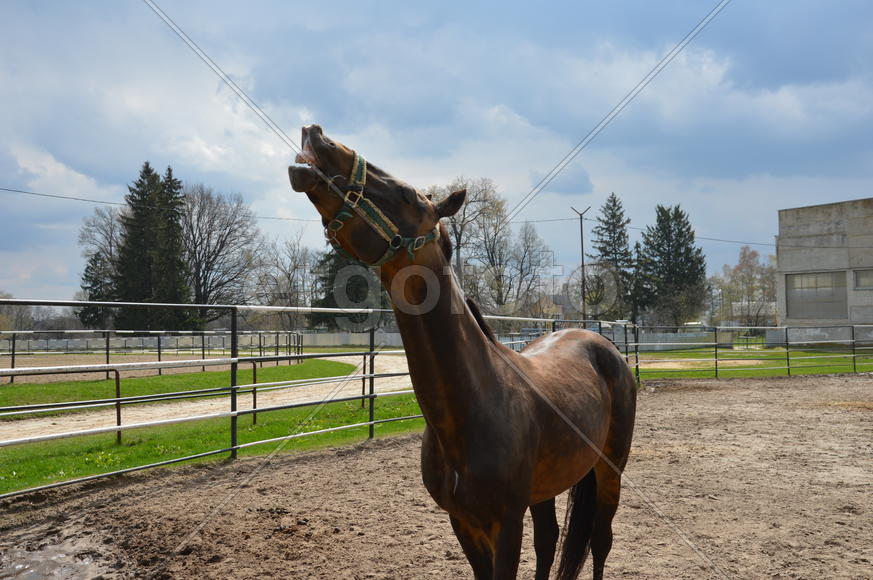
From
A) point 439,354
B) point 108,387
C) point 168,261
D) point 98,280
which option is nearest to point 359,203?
point 439,354

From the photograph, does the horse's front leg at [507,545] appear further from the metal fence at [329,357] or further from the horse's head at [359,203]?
the metal fence at [329,357]

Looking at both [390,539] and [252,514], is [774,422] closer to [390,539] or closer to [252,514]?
[390,539]

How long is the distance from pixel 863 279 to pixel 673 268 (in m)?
21.2

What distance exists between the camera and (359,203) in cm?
148

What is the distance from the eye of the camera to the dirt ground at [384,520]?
10.7 feet

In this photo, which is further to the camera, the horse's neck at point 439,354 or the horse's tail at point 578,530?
the horse's tail at point 578,530

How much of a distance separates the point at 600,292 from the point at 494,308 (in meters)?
16.1

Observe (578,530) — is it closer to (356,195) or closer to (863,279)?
(356,195)

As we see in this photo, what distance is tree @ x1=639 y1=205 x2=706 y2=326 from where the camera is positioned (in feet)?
167

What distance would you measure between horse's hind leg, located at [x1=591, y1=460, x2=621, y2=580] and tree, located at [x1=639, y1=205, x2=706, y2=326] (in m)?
52.2

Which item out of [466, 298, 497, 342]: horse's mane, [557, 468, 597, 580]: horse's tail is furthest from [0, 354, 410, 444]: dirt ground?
[466, 298, 497, 342]: horse's mane

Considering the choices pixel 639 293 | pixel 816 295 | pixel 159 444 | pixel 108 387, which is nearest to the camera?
pixel 159 444

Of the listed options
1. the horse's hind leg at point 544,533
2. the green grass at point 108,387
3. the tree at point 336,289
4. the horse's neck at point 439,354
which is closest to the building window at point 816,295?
the tree at point 336,289

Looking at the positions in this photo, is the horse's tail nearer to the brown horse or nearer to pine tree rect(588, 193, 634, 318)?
the brown horse
